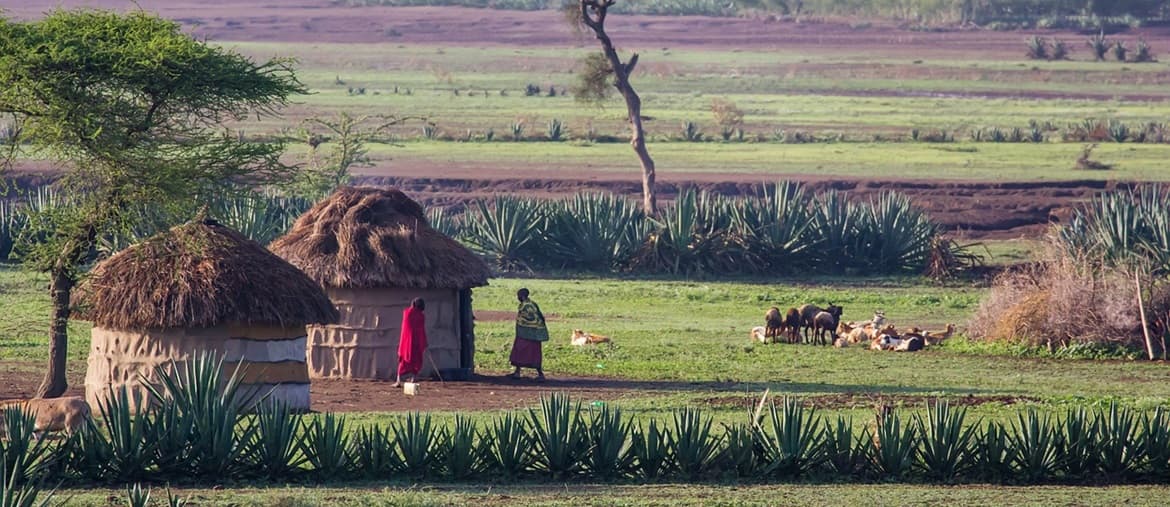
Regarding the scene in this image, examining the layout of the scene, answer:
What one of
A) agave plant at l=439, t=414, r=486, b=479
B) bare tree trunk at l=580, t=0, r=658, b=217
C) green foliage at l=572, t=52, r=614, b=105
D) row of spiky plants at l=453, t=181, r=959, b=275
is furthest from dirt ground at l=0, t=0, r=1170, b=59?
agave plant at l=439, t=414, r=486, b=479

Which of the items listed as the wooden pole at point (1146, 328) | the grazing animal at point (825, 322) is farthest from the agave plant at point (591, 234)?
the wooden pole at point (1146, 328)

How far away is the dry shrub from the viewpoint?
24.4m

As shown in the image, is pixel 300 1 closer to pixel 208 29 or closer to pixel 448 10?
pixel 448 10

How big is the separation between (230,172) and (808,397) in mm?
6237

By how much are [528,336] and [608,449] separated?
7.03 metres

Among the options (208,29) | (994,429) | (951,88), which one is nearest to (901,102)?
(951,88)

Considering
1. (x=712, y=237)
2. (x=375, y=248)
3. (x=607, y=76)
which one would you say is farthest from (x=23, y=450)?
(x=607, y=76)

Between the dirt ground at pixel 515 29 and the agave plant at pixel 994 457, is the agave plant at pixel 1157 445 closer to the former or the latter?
the agave plant at pixel 994 457

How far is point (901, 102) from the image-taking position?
2872 inches

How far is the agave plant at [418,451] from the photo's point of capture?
14.4 m

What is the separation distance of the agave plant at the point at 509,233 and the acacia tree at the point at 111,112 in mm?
15219

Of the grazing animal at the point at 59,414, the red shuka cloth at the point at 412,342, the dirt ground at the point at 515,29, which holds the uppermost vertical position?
the dirt ground at the point at 515,29

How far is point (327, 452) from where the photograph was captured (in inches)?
565

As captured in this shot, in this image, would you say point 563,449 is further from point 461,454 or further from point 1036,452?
point 1036,452
